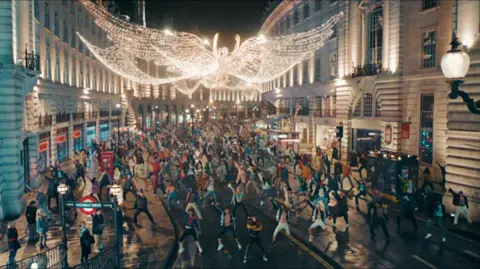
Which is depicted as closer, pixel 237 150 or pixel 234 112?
pixel 237 150

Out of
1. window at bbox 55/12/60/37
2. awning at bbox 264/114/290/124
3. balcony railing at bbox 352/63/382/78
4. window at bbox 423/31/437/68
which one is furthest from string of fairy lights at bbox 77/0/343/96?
window at bbox 423/31/437/68

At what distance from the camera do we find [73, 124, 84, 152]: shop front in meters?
38.8

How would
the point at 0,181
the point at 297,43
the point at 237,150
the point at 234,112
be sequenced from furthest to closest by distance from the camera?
the point at 234,112, the point at 297,43, the point at 237,150, the point at 0,181

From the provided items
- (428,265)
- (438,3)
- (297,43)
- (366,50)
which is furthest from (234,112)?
(428,265)

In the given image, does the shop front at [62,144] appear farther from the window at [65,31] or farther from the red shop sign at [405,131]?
the red shop sign at [405,131]

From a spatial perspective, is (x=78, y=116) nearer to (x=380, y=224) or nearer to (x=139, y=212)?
(x=139, y=212)

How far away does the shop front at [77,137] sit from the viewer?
1526 inches

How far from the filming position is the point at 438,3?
24.3 metres

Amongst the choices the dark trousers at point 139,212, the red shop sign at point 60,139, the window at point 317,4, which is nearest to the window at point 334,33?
the window at point 317,4

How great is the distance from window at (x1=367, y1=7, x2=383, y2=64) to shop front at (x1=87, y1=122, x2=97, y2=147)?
28725mm

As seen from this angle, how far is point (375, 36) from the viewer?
1235 inches

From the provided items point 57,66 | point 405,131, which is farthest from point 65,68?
point 405,131

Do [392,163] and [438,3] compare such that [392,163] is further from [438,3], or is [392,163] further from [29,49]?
[29,49]

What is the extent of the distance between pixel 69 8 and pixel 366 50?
83.9 ft
